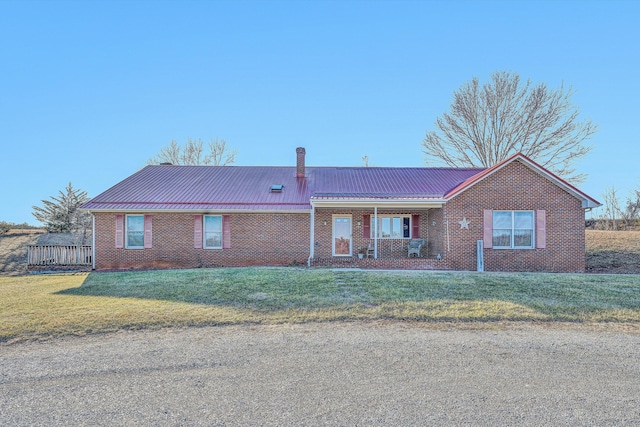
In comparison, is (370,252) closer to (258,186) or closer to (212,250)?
(258,186)

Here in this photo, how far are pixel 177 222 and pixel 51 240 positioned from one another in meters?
11.8

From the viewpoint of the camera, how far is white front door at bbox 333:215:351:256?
17.4m

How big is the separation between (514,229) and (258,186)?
10905 millimetres

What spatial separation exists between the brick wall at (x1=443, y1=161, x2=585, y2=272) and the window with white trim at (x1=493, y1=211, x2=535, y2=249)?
9.9 inches

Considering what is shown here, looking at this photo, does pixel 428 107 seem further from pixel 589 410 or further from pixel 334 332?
pixel 589 410

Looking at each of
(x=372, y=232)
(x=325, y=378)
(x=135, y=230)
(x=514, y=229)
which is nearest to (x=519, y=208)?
(x=514, y=229)

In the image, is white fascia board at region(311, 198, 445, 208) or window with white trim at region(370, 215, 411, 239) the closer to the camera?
white fascia board at region(311, 198, 445, 208)

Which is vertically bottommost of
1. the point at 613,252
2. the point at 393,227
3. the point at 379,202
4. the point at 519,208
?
the point at 613,252

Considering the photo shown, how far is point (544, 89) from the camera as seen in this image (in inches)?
1008

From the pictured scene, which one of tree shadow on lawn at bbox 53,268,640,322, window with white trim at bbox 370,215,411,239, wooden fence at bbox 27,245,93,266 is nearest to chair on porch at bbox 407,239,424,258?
window with white trim at bbox 370,215,411,239

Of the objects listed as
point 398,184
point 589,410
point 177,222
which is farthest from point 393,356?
point 398,184

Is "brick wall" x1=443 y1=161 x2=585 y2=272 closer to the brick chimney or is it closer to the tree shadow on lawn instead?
the tree shadow on lawn

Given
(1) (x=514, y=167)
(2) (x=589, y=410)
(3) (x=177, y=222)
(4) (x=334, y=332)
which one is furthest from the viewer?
(3) (x=177, y=222)

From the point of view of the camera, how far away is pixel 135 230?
1680 cm
